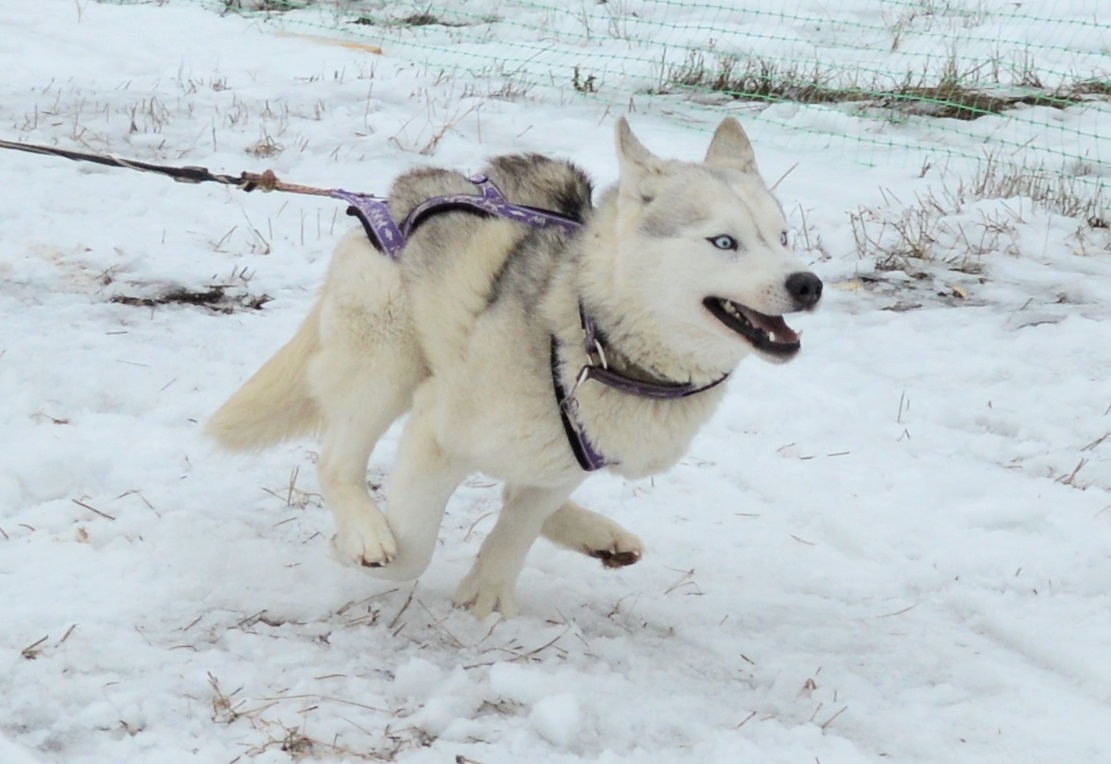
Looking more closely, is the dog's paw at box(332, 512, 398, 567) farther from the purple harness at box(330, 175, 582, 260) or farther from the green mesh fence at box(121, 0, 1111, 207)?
the green mesh fence at box(121, 0, 1111, 207)

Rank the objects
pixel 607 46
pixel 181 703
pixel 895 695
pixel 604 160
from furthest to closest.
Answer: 1. pixel 607 46
2. pixel 604 160
3. pixel 895 695
4. pixel 181 703

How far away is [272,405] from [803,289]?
6.37ft

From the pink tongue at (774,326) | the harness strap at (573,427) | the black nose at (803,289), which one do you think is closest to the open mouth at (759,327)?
the pink tongue at (774,326)

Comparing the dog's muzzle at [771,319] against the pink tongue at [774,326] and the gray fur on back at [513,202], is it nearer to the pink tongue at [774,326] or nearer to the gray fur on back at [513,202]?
the pink tongue at [774,326]

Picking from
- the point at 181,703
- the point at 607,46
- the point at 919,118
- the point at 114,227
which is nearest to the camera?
the point at 181,703

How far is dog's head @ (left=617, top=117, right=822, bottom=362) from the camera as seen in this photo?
10.3ft

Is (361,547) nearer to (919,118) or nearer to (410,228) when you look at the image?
(410,228)

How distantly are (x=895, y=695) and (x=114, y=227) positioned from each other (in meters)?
4.54

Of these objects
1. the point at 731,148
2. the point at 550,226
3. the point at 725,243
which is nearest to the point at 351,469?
the point at 550,226

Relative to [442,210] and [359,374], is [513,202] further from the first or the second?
[359,374]

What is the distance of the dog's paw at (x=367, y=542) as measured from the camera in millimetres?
3623

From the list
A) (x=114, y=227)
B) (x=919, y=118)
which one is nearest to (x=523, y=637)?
(x=114, y=227)

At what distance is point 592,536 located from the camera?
13.2 feet

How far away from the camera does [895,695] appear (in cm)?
349
